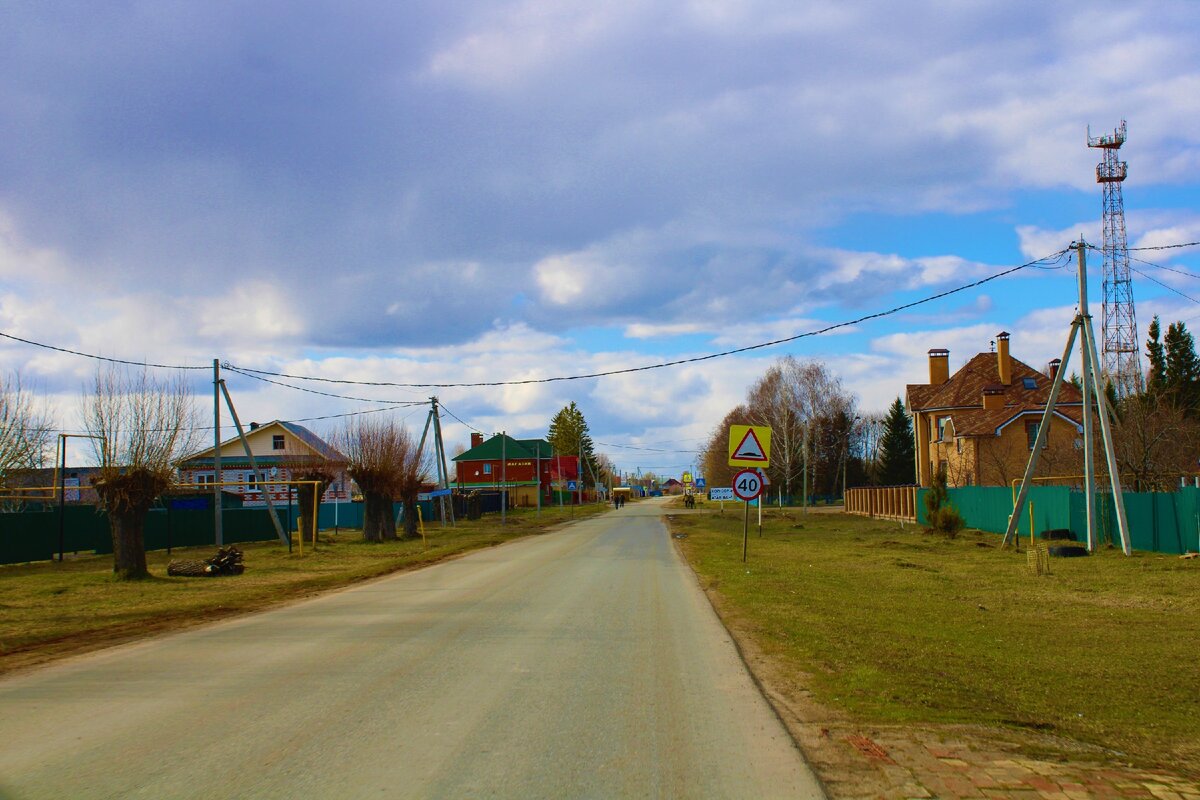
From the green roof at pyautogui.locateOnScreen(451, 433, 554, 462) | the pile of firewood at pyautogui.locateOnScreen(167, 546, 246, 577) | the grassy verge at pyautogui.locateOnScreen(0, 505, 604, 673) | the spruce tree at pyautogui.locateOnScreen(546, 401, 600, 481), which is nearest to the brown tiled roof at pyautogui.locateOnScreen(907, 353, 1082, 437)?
the grassy verge at pyautogui.locateOnScreen(0, 505, 604, 673)

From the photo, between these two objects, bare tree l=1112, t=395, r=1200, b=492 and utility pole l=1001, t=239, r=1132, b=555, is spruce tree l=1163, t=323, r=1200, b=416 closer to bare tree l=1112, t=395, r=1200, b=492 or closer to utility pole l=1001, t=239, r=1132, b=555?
bare tree l=1112, t=395, r=1200, b=492

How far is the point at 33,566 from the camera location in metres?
26.0

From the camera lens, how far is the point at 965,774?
18.0 feet

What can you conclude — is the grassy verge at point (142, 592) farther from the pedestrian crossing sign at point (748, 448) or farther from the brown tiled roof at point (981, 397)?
the brown tiled roof at point (981, 397)

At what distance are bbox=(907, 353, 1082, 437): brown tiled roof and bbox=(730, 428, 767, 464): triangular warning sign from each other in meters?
32.2

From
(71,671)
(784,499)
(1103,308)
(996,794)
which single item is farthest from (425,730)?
(784,499)

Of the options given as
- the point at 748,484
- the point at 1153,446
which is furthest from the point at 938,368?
the point at 748,484

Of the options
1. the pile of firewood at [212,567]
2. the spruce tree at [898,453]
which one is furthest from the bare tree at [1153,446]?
the spruce tree at [898,453]

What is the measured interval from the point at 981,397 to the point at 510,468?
2411 inches

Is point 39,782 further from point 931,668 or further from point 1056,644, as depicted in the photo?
point 1056,644

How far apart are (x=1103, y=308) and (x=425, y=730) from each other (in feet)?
172

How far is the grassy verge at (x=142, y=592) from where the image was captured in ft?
40.2

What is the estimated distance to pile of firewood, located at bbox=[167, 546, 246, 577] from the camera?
22281 mm

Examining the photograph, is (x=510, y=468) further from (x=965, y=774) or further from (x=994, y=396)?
(x=965, y=774)
